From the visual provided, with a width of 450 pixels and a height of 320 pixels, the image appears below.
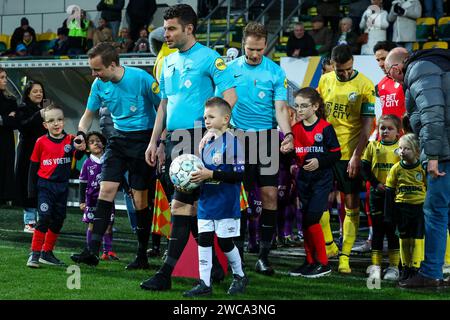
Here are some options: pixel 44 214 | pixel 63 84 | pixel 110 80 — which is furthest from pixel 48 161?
pixel 63 84

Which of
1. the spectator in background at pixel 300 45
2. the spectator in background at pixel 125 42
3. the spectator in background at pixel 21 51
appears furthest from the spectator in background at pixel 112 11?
the spectator in background at pixel 300 45

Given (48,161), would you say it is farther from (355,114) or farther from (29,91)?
(355,114)

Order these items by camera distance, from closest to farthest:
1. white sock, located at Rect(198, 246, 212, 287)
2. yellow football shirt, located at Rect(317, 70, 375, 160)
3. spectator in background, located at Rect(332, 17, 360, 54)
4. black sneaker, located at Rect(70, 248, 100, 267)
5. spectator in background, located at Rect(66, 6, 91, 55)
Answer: white sock, located at Rect(198, 246, 212, 287) → black sneaker, located at Rect(70, 248, 100, 267) → yellow football shirt, located at Rect(317, 70, 375, 160) → spectator in background, located at Rect(332, 17, 360, 54) → spectator in background, located at Rect(66, 6, 91, 55)

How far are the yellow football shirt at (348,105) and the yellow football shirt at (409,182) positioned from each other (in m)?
1.09

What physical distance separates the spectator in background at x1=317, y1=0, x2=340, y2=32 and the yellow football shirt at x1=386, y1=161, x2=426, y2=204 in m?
8.39

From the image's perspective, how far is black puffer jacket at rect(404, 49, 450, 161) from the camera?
5.50m

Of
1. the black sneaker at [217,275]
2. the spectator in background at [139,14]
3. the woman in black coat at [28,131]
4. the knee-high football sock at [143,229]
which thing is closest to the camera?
the black sneaker at [217,275]

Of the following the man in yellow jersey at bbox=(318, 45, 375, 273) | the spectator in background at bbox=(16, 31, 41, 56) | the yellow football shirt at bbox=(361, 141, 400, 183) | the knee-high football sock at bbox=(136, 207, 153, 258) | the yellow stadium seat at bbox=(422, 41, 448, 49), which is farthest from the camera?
the spectator in background at bbox=(16, 31, 41, 56)

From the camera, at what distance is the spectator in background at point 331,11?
46.8 feet

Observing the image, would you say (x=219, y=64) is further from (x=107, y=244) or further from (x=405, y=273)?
(x=107, y=244)

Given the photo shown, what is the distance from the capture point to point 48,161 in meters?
7.09

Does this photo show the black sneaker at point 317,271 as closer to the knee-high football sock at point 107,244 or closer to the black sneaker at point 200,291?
the black sneaker at point 200,291

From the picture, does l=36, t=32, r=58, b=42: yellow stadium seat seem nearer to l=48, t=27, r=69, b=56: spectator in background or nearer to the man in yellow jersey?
l=48, t=27, r=69, b=56: spectator in background

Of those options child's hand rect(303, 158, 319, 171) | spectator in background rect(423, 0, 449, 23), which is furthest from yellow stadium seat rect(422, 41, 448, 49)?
child's hand rect(303, 158, 319, 171)
